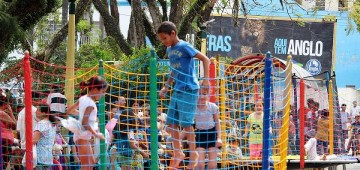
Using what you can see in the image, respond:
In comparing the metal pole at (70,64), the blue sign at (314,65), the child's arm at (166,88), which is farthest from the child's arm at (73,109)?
the blue sign at (314,65)

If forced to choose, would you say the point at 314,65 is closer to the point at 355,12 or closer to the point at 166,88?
the point at 355,12

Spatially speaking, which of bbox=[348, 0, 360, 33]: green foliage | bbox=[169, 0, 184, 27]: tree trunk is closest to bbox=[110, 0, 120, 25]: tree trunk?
bbox=[169, 0, 184, 27]: tree trunk

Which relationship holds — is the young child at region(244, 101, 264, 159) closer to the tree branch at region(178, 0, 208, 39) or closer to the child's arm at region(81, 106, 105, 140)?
the child's arm at region(81, 106, 105, 140)

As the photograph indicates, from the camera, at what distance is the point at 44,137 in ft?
40.8

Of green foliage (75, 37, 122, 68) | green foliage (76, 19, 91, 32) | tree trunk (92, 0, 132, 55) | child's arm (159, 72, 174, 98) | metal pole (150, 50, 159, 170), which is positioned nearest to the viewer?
metal pole (150, 50, 159, 170)

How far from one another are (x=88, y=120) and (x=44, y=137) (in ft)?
3.69

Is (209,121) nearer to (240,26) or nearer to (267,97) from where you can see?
(267,97)

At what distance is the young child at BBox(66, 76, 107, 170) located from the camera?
11.5 m

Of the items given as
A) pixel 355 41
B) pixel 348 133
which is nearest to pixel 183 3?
pixel 348 133

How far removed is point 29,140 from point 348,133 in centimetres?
1438

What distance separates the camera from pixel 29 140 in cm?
1132

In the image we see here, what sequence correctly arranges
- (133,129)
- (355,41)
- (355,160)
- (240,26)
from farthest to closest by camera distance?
(355,41), (240,26), (355,160), (133,129)

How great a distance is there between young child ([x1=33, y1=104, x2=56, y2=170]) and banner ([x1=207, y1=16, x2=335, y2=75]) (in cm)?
2580

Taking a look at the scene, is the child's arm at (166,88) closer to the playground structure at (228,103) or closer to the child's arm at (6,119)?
the playground structure at (228,103)
